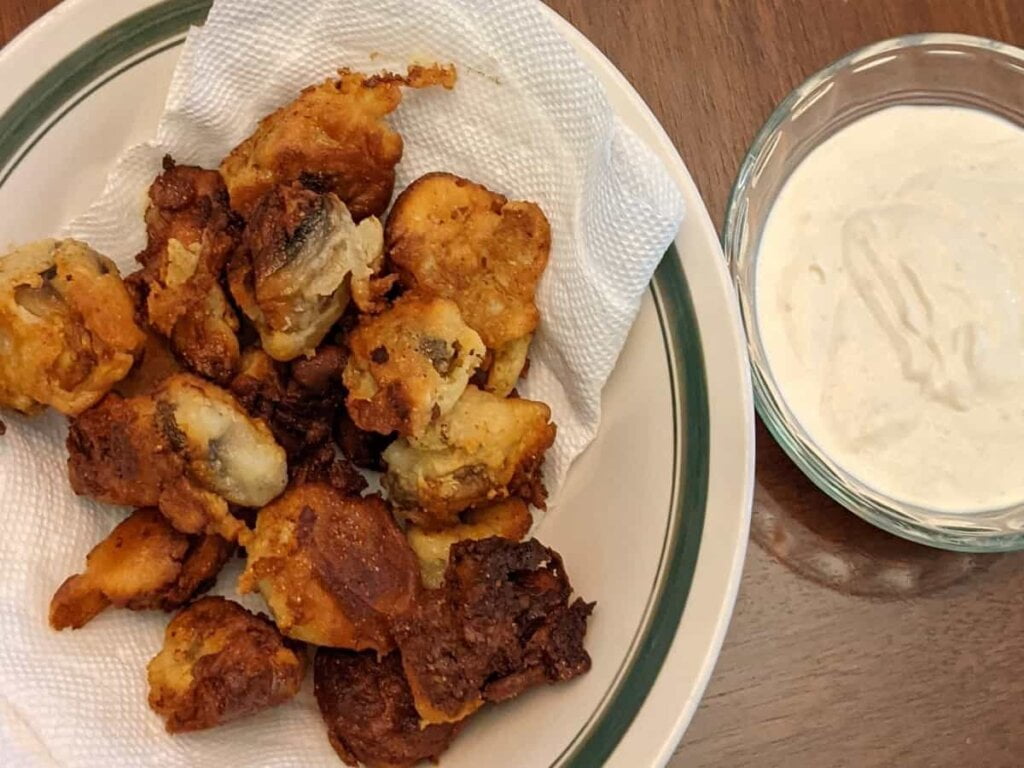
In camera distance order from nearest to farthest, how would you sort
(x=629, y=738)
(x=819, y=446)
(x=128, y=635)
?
(x=629, y=738) < (x=128, y=635) < (x=819, y=446)

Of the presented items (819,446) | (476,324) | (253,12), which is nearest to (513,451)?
(476,324)

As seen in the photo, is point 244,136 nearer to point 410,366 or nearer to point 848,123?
point 410,366

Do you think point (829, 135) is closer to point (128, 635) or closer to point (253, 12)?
point (253, 12)

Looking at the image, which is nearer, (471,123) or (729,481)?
(729,481)

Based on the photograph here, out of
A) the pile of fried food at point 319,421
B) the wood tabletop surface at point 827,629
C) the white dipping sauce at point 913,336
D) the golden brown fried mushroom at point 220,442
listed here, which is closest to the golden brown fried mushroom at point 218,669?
the pile of fried food at point 319,421

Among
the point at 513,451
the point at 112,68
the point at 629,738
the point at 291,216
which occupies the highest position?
the point at 112,68

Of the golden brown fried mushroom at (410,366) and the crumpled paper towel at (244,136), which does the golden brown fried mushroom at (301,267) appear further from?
the crumpled paper towel at (244,136)

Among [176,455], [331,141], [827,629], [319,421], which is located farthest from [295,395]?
[827,629]

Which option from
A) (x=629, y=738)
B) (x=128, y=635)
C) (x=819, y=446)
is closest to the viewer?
(x=629, y=738)
